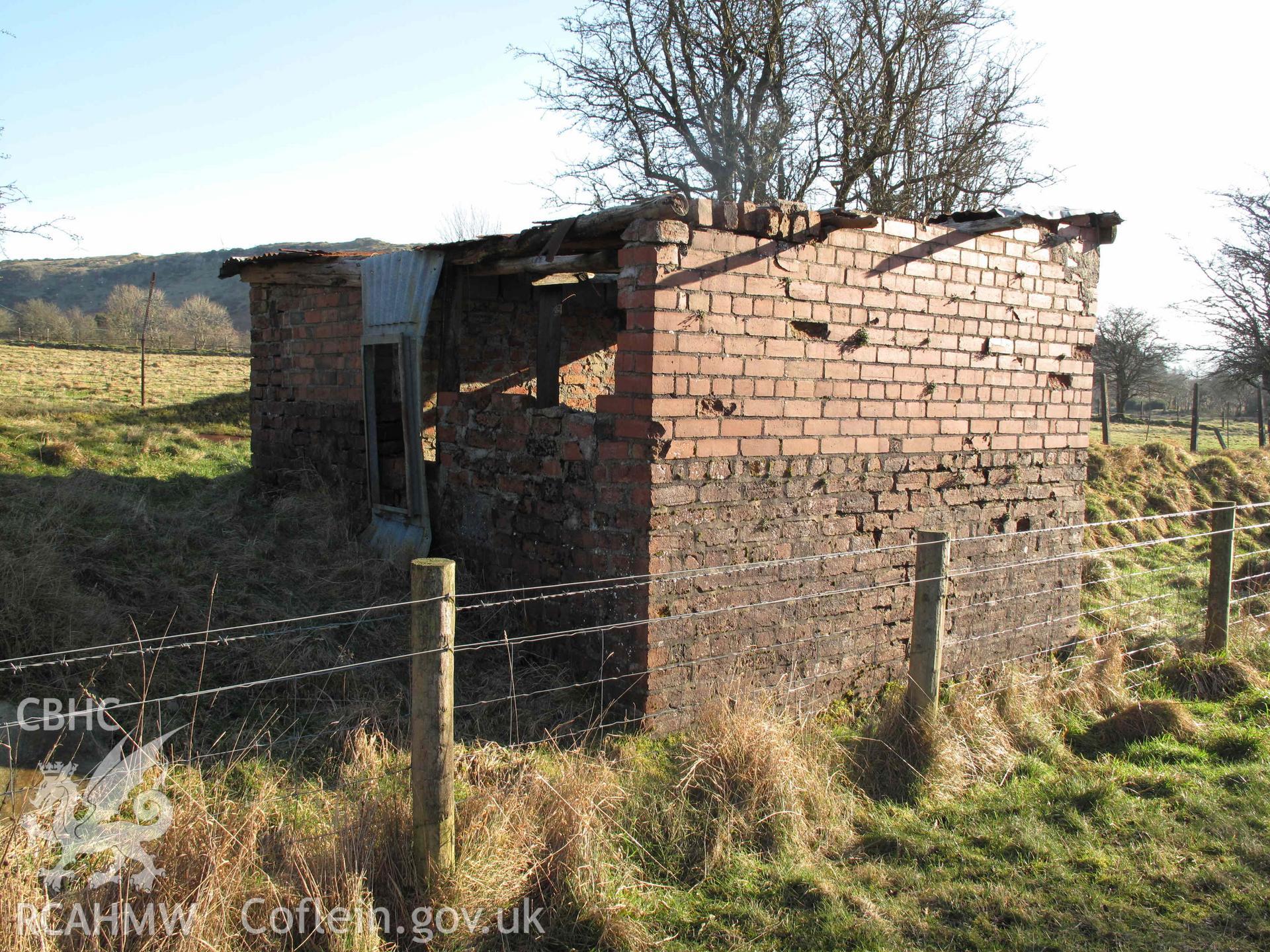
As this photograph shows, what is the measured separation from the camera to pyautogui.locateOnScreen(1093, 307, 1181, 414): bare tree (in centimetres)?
3020

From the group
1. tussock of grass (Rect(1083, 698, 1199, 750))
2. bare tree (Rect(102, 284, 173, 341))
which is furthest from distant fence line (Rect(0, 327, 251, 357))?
tussock of grass (Rect(1083, 698, 1199, 750))

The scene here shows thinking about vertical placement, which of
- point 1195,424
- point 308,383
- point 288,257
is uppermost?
point 288,257

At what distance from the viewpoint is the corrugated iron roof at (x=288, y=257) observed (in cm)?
703

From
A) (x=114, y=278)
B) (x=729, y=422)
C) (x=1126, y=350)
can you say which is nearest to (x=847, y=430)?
(x=729, y=422)

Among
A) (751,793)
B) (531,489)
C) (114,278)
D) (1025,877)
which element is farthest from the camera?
(114,278)

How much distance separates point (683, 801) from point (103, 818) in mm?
2139

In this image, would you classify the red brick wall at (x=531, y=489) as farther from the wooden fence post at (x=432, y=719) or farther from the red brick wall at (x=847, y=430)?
the wooden fence post at (x=432, y=719)

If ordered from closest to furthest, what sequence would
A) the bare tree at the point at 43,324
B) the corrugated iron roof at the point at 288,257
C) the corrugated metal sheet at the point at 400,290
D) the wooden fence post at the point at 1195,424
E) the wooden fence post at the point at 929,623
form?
the wooden fence post at the point at 929,623, the corrugated metal sheet at the point at 400,290, the corrugated iron roof at the point at 288,257, the wooden fence post at the point at 1195,424, the bare tree at the point at 43,324

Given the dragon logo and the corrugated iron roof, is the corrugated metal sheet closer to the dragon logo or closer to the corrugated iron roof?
the corrugated iron roof

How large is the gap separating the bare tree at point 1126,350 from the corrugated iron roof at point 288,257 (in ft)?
91.6

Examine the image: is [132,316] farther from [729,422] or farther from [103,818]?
[103,818]

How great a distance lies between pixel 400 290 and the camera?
21.3ft

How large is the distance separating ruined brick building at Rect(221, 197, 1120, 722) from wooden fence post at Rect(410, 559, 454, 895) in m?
1.58

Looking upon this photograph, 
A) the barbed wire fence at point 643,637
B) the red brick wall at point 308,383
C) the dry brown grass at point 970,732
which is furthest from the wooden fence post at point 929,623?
the red brick wall at point 308,383
